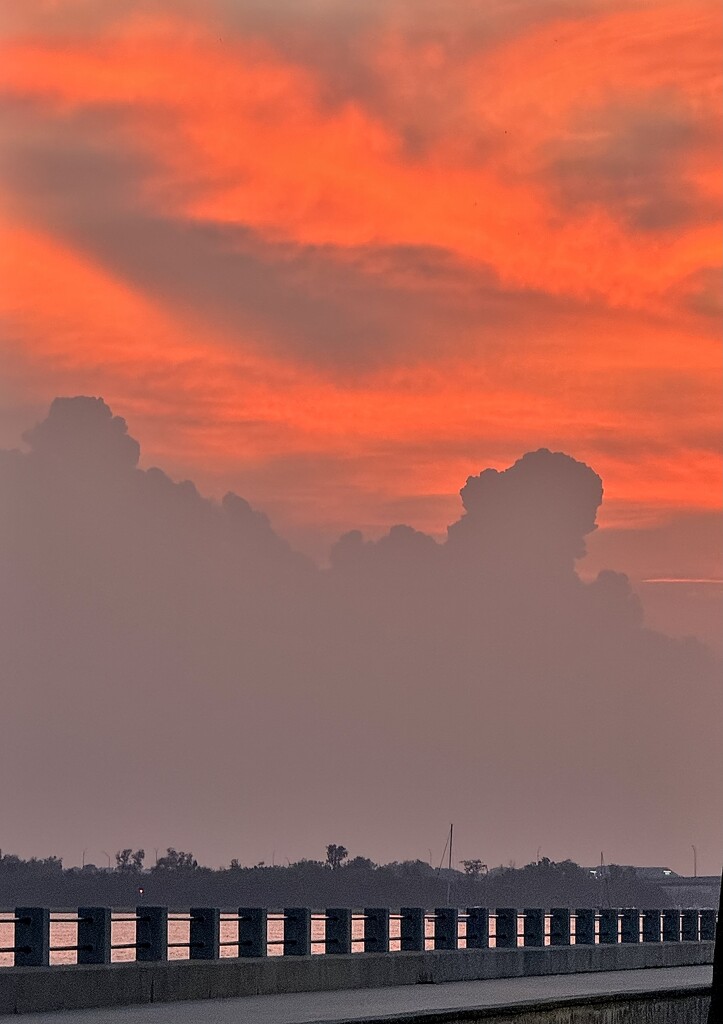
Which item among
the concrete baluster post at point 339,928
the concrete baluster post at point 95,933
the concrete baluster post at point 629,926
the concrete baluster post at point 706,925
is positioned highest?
the concrete baluster post at point 95,933

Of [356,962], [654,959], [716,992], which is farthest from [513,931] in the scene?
[716,992]

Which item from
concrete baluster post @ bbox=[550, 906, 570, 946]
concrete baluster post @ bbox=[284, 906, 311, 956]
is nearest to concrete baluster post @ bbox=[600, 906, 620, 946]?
concrete baluster post @ bbox=[550, 906, 570, 946]

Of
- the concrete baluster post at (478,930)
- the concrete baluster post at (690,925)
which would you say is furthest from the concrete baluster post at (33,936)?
the concrete baluster post at (690,925)

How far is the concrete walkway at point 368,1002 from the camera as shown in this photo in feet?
91.5

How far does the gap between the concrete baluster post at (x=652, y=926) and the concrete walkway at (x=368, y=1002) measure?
61.7ft

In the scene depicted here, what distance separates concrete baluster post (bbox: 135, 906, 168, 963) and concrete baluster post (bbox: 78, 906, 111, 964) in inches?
58.4

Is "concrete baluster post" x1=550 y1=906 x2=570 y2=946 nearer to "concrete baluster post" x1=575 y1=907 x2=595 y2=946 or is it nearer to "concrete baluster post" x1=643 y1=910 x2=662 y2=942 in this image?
"concrete baluster post" x1=575 y1=907 x2=595 y2=946

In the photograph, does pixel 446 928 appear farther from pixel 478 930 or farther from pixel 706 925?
pixel 706 925

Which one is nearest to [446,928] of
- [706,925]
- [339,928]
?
[339,928]

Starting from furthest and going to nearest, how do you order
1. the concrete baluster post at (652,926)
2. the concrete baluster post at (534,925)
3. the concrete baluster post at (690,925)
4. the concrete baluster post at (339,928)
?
1. the concrete baluster post at (690,925)
2. the concrete baluster post at (652,926)
3. the concrete baluster post at (534,925)
4. the concrete baluster post at (339,928)

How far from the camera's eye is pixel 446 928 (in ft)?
159

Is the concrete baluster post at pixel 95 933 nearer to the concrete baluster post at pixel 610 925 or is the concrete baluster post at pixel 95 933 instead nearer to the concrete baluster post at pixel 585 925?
the concrete baluster post at pixel 585 925

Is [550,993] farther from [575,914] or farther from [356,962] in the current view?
[575,914]

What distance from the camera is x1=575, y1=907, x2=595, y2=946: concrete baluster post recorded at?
187 feet
